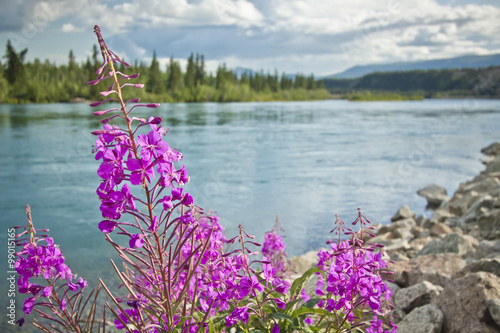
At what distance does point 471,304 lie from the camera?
325 cm

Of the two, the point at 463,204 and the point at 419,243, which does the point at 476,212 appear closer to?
the point at 419,243

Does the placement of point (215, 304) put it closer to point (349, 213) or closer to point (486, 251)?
point (486, 251)

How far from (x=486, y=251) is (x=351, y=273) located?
156 inches

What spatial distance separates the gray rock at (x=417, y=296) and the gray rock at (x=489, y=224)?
3.52m

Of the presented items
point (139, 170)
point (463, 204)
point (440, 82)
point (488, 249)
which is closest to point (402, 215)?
point (463, 204)

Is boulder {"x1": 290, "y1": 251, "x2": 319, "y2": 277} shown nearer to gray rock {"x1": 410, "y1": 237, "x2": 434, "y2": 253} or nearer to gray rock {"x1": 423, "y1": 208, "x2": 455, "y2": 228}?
gray rock {"x1": 410, "y1": 237, "x2": 434, "y2": 253}

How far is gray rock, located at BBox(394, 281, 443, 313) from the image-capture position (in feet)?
12.9

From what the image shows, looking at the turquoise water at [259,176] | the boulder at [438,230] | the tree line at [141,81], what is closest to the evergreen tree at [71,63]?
the tree line at [141,81]

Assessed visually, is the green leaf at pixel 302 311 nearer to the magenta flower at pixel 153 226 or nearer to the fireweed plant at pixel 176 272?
the fireweed plant at pixel 176 272

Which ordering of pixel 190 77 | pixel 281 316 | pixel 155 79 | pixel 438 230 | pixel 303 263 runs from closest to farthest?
pixel 281 316 < pixel 303 263 < pixel 438 230 < pixel 155 79 < pixel 190 77

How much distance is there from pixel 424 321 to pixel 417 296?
1.91 feet

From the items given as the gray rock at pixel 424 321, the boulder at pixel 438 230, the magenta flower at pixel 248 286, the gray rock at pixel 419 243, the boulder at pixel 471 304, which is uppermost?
the magenta flower at pixel 248 286

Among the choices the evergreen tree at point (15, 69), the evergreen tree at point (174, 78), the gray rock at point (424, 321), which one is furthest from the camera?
the evergreen tree at point (174, 78)

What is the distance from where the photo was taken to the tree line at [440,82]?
80.8 meters
